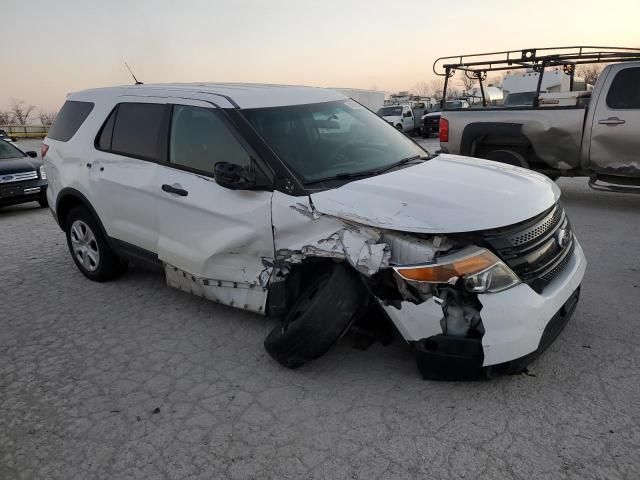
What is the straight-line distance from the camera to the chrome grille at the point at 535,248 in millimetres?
2748

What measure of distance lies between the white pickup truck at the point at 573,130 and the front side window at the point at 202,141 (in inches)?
210

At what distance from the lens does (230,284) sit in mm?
3605

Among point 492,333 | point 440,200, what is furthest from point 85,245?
point 492,333

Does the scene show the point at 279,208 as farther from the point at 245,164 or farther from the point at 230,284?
the point at 230,284

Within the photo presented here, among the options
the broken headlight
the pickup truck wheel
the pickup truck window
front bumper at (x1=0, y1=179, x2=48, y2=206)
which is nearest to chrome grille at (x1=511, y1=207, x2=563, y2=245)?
the broken headlight

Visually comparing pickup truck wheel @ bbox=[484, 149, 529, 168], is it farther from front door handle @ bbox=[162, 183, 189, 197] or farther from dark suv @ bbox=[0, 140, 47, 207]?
dark suv @ bbox=[0, 140, 47, 207]

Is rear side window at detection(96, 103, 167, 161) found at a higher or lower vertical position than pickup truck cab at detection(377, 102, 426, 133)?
higher

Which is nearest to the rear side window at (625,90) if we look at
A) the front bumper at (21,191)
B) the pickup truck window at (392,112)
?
the front bumper at (21,191)

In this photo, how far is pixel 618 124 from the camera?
6820 millimetres

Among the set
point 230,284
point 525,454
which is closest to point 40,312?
point 230,284

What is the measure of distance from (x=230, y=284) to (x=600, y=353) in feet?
8.07

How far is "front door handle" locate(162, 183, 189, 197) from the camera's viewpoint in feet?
12.3

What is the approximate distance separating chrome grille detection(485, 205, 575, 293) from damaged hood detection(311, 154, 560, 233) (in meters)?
0.07

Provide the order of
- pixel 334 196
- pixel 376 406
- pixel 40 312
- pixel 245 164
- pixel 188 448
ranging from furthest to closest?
1. pixel 40 312
2. pixel 245 164
3. pixel 334 196
4. pixel 376 406
5. pixel 188 448
